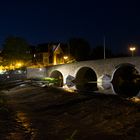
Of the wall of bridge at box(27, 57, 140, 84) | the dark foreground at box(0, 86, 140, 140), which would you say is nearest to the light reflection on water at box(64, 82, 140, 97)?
the wall of bridge at box(27, 57, 140, 84)

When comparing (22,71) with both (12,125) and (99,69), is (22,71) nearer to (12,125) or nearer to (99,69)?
(99,69)

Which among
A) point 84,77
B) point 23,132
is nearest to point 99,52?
point 84,77

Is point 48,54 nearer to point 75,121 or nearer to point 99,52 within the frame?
point 99,52

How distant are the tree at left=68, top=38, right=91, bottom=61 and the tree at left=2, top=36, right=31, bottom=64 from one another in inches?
828

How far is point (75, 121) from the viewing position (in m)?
19.7

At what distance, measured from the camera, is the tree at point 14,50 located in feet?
296

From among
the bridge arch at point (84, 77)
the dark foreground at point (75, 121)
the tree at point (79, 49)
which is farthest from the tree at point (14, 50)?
the dark foreground at point (75, 121)

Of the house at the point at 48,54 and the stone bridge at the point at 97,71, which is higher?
the house at the point at 48,54

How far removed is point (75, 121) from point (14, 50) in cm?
7260

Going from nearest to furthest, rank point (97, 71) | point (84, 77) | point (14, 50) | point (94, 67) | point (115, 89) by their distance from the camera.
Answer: point (115, 89) < point (97, 71) < point (94, 67) < point (84, 77) < point (14, 50)

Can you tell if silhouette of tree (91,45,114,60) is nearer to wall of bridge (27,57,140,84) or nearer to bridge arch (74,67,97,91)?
bridge arch (74,67,97,91)

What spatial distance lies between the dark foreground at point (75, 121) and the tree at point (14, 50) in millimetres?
65151

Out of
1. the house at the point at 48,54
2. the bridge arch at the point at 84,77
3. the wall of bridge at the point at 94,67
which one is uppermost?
the house at the point at 48,54

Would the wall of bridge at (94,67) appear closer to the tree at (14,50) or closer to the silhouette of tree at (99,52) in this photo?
the tree at (14,50)
